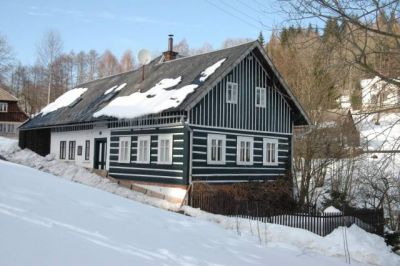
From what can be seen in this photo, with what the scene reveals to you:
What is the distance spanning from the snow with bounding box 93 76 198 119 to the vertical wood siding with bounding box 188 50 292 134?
0.95 meters

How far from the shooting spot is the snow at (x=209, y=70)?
2080cm

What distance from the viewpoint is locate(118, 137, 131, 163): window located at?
75.2 ft

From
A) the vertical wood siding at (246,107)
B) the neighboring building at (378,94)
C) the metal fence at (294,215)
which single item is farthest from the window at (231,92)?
the neighboring building at (378,94)

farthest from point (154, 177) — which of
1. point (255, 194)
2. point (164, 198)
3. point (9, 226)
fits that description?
point (9, 226)

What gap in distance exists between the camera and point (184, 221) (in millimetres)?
12531

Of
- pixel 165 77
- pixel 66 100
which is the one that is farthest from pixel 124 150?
pixel 66 100

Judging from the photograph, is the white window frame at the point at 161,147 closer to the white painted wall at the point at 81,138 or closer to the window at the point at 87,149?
the white painted wall at the point at 81,138

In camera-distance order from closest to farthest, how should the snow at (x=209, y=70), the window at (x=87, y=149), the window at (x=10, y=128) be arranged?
the snow at (x=209, y=70), the window at (x=87, y=149), the window at (x=10, y=128)

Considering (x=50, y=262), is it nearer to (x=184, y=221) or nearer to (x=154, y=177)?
(x=184, y=221)

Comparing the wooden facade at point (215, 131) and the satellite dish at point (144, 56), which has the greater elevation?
the satellite dish at point (144, 56)

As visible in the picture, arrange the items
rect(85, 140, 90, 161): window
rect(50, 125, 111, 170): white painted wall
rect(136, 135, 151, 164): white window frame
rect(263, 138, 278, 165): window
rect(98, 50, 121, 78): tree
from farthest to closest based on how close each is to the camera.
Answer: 1. rect(98, 50, 121, 78): tree
2. rect(85, 140, 90, 161): window
3. rect(50, 125, 111, 170): white painted wall
4. rect(263, 138, 278, 165): window
5. rect(136, 135, 151, 164): white window frame

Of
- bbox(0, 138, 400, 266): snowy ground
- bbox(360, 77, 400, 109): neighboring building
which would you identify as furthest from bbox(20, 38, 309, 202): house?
bbox(360, 77, 400, 109): neighboring building

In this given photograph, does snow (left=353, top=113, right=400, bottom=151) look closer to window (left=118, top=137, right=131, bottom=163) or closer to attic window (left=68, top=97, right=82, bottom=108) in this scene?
window (left=118, top=137, right=131, bottom=163)

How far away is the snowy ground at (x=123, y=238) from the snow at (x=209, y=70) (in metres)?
7.63
